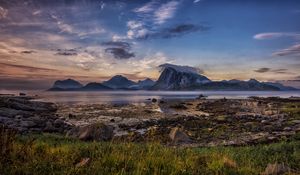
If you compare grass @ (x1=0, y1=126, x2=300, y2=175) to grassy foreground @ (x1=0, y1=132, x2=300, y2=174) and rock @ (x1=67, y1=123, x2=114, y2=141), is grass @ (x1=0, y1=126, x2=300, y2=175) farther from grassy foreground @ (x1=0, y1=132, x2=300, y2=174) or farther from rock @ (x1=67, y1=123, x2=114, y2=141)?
rock @ (x1=67, y1=123, x2=114, y2=141)

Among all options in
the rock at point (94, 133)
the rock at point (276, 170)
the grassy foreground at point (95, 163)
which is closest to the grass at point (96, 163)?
the grassy foreground at point (95, 163)

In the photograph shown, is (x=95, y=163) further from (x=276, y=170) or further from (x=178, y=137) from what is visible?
(x=178, y=137)

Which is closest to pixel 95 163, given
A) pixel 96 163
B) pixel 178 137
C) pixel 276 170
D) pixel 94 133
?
pixel 96 163

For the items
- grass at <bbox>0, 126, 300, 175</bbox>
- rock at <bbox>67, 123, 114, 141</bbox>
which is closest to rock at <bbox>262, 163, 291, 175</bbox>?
grass at <bbox>0, 126, 300, 175</bbox>

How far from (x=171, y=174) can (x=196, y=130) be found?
20068 millimetres

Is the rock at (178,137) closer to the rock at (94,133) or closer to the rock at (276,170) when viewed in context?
the rock at (94,133)

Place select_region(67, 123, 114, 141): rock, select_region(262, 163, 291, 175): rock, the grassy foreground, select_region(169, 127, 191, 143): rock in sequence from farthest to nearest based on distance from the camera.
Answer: select_region(169, 127, 191, 143): rock < select_region(67, 123, 114, 141): rock < select_region(262, 163, 291, 175): rock < the grassy foreground

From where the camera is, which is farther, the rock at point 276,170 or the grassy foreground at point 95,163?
the rock at point 276,170

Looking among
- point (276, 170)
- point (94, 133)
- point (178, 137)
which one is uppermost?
point (276, 170)

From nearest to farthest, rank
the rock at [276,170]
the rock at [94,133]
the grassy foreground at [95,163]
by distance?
the grassy foreground at [95,163] → the rock at [276,170] → the rock at [94,133]

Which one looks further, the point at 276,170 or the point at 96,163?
the point at 96,163

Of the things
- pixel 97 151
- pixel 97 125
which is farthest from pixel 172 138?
pixel 97 151

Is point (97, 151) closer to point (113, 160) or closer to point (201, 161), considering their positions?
point (113, 160)

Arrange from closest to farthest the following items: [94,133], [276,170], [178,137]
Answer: [276,170], [94,133], [178,137]
